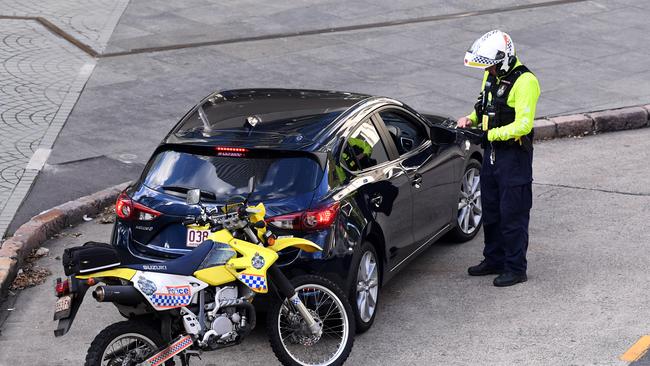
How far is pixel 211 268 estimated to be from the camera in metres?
6.98

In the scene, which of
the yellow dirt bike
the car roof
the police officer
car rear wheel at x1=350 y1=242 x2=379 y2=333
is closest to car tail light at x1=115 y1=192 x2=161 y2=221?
the yellow dirt bike

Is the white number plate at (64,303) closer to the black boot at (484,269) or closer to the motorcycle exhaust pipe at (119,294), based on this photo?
the motorcycle exhaust pipe at (119,294)

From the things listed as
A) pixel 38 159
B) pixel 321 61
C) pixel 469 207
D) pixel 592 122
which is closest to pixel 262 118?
pixel 469 207

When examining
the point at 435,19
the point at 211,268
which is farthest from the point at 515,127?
the point at 435,19

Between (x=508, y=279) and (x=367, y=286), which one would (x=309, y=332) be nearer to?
(x=367, y=286)

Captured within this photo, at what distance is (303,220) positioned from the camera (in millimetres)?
7609

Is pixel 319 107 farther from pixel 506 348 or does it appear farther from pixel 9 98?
pixel 9 98

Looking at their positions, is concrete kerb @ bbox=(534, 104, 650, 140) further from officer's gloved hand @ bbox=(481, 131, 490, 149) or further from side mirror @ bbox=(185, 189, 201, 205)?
side mirror @ bbox=(185, 189, 201, 205)

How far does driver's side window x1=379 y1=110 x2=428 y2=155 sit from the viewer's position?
9039 mm

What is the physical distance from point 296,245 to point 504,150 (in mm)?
2296

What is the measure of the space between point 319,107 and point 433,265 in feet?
6.27

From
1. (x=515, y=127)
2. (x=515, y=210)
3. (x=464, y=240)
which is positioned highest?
(x=515, y=127)

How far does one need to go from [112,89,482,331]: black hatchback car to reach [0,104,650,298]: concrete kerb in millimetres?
1700

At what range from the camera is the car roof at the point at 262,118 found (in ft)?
26.2
